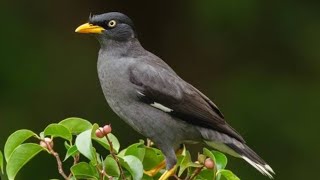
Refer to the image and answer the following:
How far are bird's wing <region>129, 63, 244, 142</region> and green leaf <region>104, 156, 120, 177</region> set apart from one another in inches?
41.5

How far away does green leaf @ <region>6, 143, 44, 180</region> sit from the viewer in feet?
15.1

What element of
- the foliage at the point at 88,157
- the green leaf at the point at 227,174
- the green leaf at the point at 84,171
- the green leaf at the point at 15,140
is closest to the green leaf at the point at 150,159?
the foliage at the point at 88,157

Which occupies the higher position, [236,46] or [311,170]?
[236,46]

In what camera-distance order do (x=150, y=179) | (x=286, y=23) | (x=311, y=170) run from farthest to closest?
(x=286, y=23) < (x=311, y=170) < (x=150, y=179)

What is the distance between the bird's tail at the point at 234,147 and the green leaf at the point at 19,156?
1.34 meters

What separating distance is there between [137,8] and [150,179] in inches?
227

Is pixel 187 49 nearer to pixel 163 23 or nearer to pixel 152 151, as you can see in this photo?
pixel 163 23

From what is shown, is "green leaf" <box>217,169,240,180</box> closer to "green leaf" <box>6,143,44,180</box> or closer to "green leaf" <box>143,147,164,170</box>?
"green leaf" <box>143,147,164,170</box>

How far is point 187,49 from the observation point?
10711 mm

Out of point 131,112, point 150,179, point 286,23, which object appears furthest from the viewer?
point 286,23

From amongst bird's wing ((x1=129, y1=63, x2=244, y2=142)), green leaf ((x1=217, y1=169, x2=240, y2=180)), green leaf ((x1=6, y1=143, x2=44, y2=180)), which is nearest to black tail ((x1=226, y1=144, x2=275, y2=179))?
bird's wing ((x1=129, y1=63, x2=244, y2=142))

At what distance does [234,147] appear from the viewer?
557cm

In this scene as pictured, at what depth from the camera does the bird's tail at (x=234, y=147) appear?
5.48 metres

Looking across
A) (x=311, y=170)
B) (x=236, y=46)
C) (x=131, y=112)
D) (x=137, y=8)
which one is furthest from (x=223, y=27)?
(x=131, y=112)
